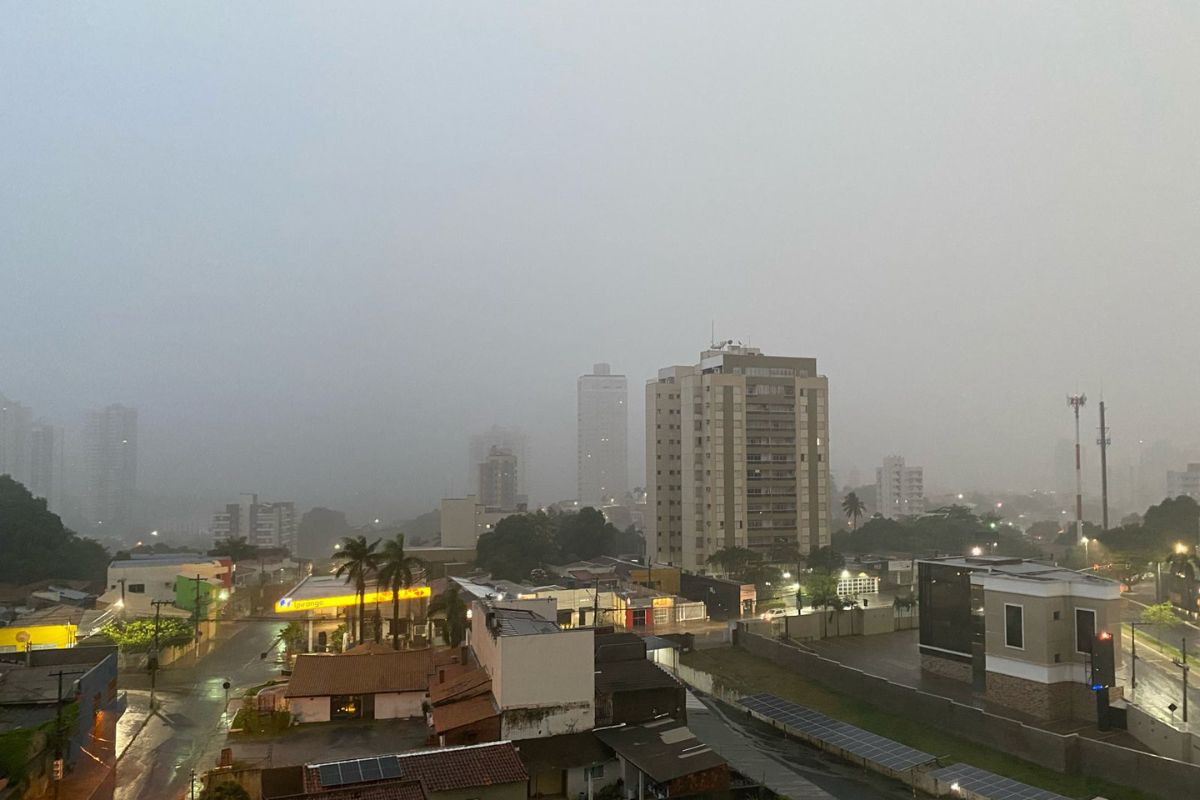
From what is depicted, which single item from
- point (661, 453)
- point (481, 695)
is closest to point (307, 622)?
point (481, 695)

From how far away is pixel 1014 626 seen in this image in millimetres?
24953

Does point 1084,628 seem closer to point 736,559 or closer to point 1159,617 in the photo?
point 1159,617

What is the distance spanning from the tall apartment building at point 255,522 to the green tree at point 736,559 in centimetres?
9354

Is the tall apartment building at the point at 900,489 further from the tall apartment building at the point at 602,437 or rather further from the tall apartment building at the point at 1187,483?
the tall apartment building at the point at 602,437

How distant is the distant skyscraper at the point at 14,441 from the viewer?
12406 cm

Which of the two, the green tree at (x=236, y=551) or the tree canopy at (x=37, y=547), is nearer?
the tree canopy at (x=37, y=547)

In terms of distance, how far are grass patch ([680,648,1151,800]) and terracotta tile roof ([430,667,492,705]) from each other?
12801 millimetres

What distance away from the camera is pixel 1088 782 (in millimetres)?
19750

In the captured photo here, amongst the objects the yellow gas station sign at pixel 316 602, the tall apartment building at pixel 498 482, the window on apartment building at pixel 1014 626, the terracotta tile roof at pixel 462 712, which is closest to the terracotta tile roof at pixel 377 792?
the terracotta tile roof at pixel 462 712

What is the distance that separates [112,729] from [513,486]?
130m

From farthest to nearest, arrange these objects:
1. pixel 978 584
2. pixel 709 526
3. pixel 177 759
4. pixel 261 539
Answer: pixel 261 539
pixel 709 526
pixel 978 584
pixel 177 759

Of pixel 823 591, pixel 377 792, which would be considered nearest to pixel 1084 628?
pixel 823 591

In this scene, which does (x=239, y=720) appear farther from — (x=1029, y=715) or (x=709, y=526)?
(x=709, y=526)

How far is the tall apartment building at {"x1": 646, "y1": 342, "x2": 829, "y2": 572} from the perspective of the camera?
61188 millimetres
